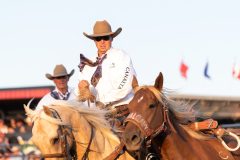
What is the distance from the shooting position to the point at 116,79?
9578mm

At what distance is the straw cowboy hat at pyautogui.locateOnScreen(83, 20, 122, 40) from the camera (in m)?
9.96

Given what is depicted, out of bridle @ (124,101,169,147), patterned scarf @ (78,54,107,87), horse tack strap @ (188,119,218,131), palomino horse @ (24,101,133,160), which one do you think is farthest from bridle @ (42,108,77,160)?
horse tack strap @ (188,119,218,131)

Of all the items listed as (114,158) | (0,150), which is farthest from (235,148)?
(0,150)

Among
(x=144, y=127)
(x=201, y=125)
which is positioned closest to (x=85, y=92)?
(x=201, y=125)

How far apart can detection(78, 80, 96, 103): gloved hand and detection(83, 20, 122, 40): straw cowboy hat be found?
74cm

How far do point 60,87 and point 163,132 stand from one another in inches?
128

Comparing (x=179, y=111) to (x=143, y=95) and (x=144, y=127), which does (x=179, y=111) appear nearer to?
(x=143, y=95)

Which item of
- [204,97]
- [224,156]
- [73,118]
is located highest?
[73,118]

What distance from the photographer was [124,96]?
31.4ft

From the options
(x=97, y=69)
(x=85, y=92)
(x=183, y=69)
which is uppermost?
(x=97, y=69)

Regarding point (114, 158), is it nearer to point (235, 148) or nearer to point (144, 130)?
point (144, 130)

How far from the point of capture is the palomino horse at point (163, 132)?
8.09m

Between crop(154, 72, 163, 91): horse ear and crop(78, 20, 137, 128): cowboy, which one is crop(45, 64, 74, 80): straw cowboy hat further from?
crop(154, 72, 163, 91): horse ear

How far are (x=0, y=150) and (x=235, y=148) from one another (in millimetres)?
8889
